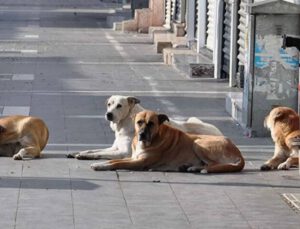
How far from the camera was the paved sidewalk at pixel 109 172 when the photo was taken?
408 inches

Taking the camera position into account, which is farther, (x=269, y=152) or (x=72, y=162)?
(x=269, y=152)

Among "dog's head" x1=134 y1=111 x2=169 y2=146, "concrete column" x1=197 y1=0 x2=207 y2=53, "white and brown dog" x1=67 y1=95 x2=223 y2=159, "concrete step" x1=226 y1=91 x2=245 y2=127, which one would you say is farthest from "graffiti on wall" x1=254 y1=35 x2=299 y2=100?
"concrete column" x1=197 y1=0 x2=207 y2=53

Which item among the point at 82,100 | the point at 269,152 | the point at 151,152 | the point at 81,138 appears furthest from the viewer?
the point at 82,100

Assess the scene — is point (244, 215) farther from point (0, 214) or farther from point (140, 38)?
Answer: point (140, 38)

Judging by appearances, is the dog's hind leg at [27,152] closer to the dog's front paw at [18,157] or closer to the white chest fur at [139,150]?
the dog's front paw at [18,157]

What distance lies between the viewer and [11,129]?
1387cm

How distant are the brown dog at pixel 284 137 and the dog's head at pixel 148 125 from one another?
1296 mm

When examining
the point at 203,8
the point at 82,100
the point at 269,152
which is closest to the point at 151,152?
the point at 269,152

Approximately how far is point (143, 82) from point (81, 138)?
279 inches

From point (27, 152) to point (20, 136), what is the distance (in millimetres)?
237

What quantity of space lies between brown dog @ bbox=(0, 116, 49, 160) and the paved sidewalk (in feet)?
0.66

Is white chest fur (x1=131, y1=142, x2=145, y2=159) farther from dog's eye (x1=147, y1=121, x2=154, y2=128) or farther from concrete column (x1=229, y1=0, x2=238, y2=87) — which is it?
concrete column (x1=229, y1=0, x2=238, y2=87)

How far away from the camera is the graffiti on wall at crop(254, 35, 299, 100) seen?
16328 millimetres

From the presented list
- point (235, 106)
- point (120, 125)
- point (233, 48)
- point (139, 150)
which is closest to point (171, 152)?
point (139, 150)
